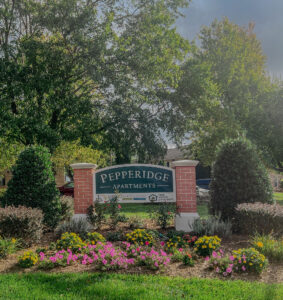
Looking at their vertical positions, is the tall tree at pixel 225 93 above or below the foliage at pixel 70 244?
above

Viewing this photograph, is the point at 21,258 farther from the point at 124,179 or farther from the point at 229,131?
the point at 229,131

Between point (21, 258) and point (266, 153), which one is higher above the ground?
point (266, 153)

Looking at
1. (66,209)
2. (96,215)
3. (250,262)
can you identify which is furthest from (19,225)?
(250,262)

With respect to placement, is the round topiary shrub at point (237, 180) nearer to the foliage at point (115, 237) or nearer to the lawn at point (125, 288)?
the foliage at point (115, 237)

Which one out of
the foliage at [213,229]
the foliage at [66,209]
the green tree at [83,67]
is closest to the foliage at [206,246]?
the foliage at [213,229]

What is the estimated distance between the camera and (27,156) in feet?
27.1

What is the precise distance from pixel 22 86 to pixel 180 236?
8705mm

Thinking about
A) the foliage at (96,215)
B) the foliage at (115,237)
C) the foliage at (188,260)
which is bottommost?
the foliage at (188,260)

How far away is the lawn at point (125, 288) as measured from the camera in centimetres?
405

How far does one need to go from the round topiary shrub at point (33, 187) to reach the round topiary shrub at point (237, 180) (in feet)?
15.0

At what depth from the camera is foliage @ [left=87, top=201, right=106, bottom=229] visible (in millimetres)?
8656

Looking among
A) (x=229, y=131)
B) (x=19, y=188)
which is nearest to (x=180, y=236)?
(x=19, y=188)

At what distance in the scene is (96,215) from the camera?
8680 millimetres

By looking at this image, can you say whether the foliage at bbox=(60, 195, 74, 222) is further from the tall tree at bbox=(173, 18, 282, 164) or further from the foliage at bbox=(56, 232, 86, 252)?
the tall tree at bbox=(173, 18, 282, 164)
